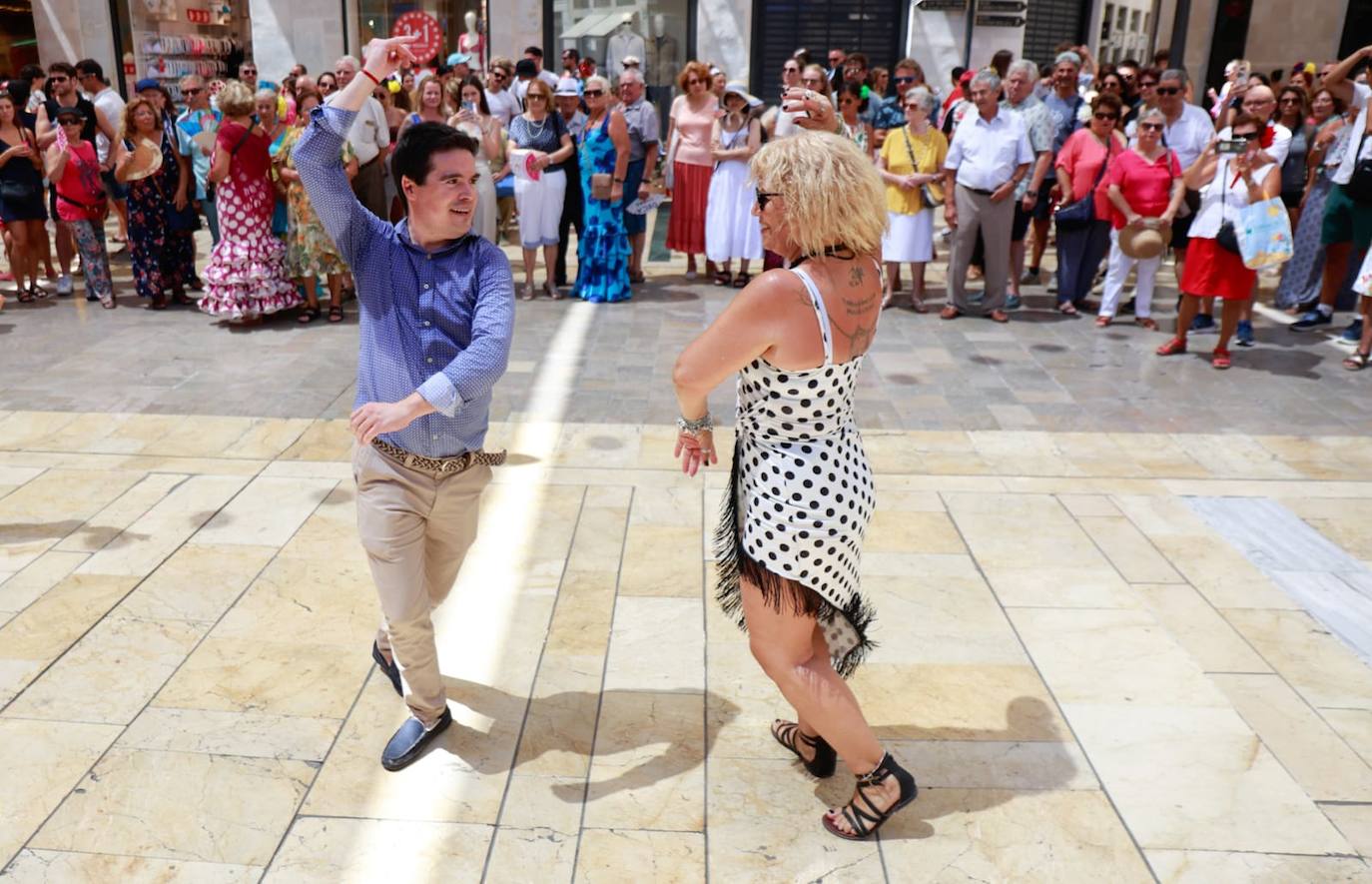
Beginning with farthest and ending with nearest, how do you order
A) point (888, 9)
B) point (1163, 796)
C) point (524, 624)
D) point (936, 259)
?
1. point (888, 9)
2. point (936, 259)
3. point (524, 624)
4. point (1163, 796)

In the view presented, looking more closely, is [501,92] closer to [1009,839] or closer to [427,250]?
[427,250]

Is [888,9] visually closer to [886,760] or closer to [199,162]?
[199,162]

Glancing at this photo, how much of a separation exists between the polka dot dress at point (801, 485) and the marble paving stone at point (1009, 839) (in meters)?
0.68

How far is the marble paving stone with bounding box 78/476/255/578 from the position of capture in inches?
Result: 177

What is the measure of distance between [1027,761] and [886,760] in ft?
1.95

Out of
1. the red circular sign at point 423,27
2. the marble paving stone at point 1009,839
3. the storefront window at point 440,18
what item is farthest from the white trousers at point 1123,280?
the storefront window at point 440,18

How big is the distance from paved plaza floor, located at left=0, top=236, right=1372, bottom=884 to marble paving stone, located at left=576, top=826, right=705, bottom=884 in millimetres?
14

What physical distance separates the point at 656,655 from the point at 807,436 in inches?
55.2

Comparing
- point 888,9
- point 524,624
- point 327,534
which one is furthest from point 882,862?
point 888,9

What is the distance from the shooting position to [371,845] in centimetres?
295

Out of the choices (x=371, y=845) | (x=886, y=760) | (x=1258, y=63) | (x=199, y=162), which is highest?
(x=1258, y=63)

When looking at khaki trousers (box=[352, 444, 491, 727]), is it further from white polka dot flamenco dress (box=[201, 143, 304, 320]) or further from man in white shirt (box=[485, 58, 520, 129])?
man in white shirt (box=[485, 58, 520, 129])

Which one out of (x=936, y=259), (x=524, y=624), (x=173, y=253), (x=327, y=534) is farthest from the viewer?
(x=936, y=259)

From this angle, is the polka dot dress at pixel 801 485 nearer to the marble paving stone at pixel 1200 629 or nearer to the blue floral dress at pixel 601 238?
the marble paving stone at pixel 1200 629
